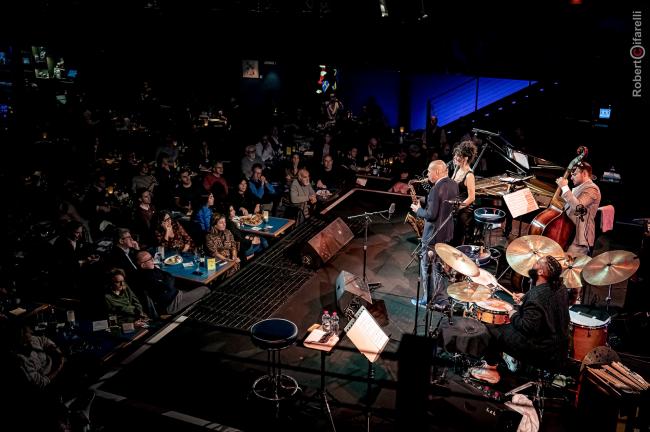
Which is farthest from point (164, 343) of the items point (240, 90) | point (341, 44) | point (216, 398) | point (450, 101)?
point (240, 90)

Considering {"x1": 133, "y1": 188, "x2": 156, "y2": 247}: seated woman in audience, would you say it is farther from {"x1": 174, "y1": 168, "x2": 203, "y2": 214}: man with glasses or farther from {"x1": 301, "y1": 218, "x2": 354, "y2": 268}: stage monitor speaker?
{"x1": 301, "y1": 218, "x2": 354, "y2": 268}: stage monitor speaker

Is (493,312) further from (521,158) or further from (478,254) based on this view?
(521,158)

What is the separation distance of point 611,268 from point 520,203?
6.02 feet

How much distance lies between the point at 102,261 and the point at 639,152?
11068mm

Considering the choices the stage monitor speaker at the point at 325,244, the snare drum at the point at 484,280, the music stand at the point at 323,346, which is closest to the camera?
the music stand at the point at 323,346

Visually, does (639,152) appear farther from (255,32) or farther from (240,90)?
(240,90)

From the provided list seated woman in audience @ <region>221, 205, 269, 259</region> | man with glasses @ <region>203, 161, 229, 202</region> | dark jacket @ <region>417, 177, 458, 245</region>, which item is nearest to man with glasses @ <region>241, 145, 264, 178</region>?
man with glasses @ <region>203, 161, 229, 202</region>

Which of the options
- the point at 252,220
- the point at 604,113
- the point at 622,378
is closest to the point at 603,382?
the point at 622,378

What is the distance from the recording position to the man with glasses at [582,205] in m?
6.29

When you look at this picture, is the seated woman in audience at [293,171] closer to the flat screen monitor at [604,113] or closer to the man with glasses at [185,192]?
the man with glasses at [185,192]

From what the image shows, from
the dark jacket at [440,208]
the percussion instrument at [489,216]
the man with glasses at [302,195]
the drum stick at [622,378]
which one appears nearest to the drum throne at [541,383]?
the drum stick at [622,378]

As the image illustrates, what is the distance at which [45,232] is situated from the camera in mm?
8023

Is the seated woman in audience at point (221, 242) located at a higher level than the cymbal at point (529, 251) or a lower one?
lower

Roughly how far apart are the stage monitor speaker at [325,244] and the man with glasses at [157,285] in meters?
1.86
